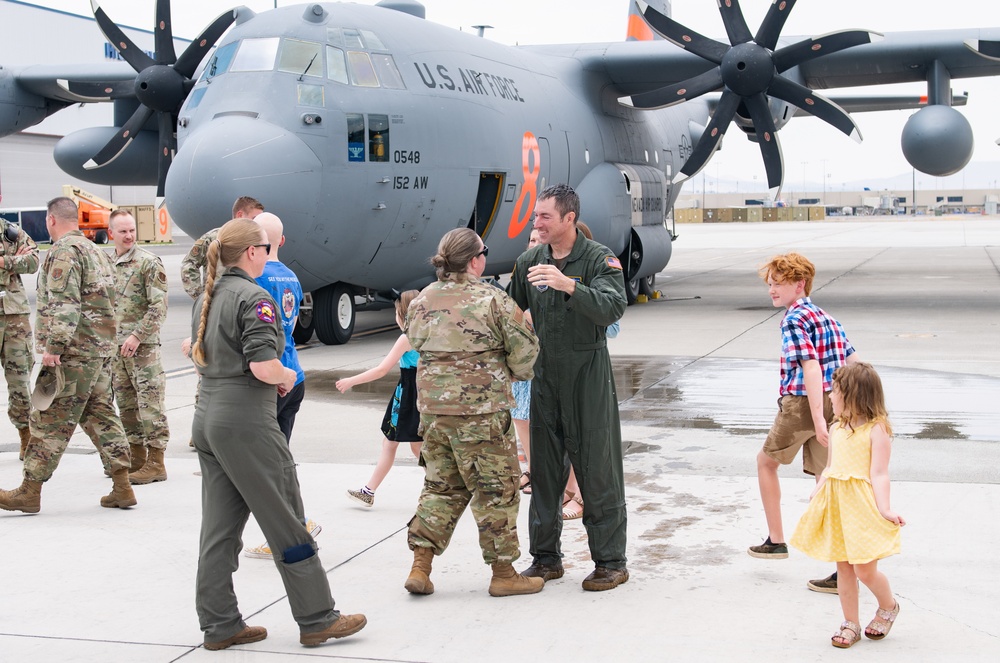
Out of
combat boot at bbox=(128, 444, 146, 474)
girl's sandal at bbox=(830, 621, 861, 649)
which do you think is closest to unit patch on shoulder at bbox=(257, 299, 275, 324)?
girl's sandal at bbox=(830, 621, 861, 649)

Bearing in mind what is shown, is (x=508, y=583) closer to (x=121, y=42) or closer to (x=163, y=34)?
(x=163, y=34)

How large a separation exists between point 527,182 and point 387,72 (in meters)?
3.22

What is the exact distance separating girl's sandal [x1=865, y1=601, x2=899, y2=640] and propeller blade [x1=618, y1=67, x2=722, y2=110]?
13.4 meters

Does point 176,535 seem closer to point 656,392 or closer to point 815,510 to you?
point 815,510

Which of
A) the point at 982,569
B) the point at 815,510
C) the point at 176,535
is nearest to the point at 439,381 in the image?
the point at 815,510

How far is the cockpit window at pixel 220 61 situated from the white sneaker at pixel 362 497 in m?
7.92

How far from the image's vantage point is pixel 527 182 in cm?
1596

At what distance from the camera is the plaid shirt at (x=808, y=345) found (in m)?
5.24

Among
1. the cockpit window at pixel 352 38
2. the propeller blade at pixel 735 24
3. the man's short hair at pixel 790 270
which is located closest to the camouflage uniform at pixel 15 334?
the man's short hair at pixel 790 270

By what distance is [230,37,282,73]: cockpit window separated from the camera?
12.9m

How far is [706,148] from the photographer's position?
1773 cm

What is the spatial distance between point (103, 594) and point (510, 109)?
1166 cm

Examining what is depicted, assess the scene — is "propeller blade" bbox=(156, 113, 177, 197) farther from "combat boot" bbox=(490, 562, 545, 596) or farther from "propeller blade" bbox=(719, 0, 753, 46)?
"combat boot" bbox=(490, 562, 545, 596)

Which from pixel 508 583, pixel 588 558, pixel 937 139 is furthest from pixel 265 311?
pixel 937 139
